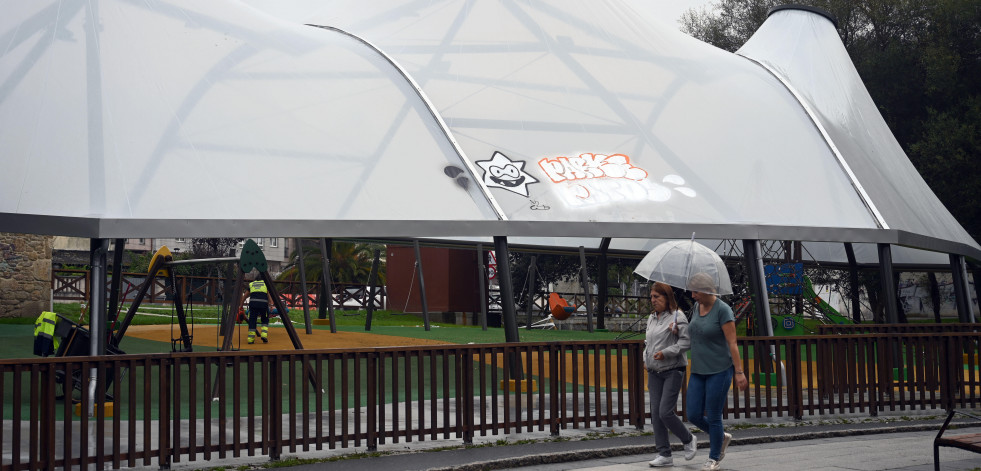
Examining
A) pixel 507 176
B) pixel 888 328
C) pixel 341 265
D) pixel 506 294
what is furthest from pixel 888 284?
pixel 341 265

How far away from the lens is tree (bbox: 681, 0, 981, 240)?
30.4 m

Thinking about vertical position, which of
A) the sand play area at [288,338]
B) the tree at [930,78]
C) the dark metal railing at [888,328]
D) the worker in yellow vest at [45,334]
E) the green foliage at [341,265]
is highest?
the tree at [930,78]

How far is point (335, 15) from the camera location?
19.6 meters

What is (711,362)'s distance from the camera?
312 inches

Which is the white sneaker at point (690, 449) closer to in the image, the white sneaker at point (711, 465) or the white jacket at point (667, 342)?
the white sneaker at point (711, 465)

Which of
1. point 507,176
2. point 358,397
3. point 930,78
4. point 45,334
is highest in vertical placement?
point 930,78

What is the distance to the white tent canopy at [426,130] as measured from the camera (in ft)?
42.1

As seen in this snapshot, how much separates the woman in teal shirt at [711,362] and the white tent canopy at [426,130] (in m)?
6.42

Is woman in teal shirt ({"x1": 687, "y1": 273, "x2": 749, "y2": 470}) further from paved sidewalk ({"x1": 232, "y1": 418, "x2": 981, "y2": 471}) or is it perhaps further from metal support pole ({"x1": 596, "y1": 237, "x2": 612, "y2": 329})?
metal support pole ({"x1": 596, "y1": 237, "x2": 612, "y2": 329})

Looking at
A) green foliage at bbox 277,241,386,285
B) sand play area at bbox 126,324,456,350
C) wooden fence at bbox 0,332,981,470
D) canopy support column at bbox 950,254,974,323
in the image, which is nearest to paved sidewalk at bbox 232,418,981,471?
wooden fence at bbox 0,332,981,470

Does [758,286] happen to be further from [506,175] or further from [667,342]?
[667,342]

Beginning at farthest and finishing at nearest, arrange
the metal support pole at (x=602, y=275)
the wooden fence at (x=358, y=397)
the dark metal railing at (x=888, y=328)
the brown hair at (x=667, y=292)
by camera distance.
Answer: the metal support pole at (x=602, y=275) → the dark metal railing at (x=888, y=328) → the brown hair at (x=667, y=292) → the wooden fence at (x=358, y=397)

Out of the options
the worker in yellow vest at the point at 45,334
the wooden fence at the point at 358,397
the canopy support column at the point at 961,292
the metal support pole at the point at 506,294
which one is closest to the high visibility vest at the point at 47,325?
the worker in yellow vest at the point at 45,334

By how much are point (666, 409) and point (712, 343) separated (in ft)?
2.30
